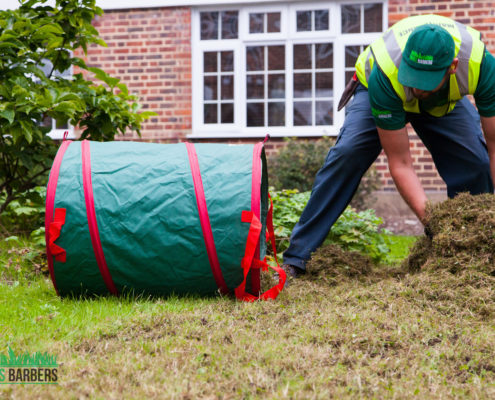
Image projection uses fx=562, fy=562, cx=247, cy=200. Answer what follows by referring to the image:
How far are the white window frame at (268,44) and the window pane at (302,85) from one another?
9 cm

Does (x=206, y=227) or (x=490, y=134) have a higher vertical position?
(x=490, y=134)

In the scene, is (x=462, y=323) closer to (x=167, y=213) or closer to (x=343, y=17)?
(x=167, y=213)

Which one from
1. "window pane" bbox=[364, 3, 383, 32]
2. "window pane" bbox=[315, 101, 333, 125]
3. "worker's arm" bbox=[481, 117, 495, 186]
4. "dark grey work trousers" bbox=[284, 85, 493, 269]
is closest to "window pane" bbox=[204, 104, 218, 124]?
"window pane" bbox=[315, 101, 333, 125]

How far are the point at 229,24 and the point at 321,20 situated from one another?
128cm

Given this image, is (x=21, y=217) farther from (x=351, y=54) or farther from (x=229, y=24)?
(x=351, y=54)

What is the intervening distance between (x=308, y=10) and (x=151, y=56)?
228 cm

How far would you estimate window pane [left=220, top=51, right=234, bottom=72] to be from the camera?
791cm

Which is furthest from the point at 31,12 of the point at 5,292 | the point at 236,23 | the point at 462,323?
the point at 236,23

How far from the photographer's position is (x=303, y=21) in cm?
775

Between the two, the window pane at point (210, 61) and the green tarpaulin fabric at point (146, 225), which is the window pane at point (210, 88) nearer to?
the window pane at point (210, 61)

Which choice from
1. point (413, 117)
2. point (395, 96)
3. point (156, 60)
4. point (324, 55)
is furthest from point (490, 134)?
point (156, 60)

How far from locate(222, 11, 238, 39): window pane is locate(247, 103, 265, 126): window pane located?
3.27 ft

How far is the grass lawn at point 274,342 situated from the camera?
191 centimetres

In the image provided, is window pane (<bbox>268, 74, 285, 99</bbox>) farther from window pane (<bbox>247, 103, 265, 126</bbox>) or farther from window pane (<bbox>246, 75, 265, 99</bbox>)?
window pane (<bbox>247, 103, 265, 126</bbox>)
